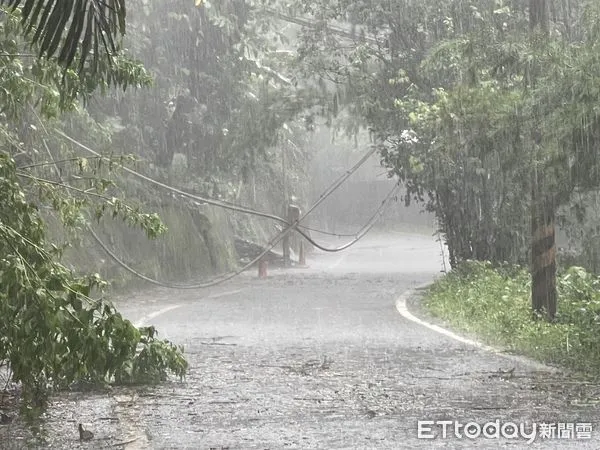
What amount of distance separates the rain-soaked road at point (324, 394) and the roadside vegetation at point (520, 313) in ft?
1.92

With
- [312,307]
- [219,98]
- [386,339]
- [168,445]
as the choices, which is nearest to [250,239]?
[219,98]

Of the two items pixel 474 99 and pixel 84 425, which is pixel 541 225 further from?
pixel 84 425

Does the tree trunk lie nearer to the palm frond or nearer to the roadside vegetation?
the roadside vegetation

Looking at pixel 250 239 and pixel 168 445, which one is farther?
pixel 250 239

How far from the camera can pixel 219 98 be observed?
26953 millimetres

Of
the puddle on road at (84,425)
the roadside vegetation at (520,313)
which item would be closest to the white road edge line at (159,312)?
the roadside vegetation at (520,313)

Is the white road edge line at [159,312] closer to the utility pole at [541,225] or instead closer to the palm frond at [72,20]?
the utility pole at [541,225]

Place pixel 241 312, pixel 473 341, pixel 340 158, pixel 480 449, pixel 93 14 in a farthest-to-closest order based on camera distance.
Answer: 1. pixel 340 158
2. pixel 241 312
3. pixel 473 341
4. pixel 480 449
5. pixel 93 14

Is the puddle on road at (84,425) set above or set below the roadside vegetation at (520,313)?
below

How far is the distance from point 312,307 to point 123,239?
7817 mm

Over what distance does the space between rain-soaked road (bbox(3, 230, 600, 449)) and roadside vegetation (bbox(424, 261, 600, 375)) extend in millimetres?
586

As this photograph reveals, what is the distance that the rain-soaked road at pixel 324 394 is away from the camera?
7.15 meters

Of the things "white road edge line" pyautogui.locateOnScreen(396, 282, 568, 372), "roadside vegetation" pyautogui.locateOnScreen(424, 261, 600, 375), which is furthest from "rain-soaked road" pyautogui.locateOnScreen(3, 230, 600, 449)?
"roadside vegetation" pyautogui.locateOnScreen(424, 261, 600, 375)

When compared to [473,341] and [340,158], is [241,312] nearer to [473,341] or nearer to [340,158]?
[473,341]
